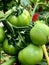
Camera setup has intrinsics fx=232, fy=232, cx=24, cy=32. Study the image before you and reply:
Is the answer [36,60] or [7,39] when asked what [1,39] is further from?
[36,60]

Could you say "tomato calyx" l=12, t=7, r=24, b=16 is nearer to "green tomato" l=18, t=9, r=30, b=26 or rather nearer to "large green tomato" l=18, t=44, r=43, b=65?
"green tomato" l=18, t=9, r=30, b=26

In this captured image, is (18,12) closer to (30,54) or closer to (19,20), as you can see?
(19,20)

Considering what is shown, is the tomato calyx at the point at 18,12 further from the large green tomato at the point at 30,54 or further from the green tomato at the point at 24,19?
the large green tomato at the point at 30,54

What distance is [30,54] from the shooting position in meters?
0.66

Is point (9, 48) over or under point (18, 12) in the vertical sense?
under

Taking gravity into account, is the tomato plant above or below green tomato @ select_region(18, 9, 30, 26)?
below

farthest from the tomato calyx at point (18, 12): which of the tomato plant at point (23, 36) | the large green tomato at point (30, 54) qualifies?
the large green tomato at point (30, 54)

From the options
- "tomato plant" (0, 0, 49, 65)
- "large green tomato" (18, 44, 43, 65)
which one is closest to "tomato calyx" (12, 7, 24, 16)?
"tomato plant" (0, 0, 49, 65)

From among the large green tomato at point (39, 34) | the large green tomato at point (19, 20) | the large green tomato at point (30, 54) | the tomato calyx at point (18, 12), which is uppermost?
the tomato calyx at point (18, 12)

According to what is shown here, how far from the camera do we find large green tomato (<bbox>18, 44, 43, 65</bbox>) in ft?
2.16

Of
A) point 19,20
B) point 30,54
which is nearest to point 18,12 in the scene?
point 19,20

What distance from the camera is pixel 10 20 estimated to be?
0.70 meters

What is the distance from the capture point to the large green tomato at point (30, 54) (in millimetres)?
659

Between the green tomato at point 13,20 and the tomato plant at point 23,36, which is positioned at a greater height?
the green tomato at point 13,20
